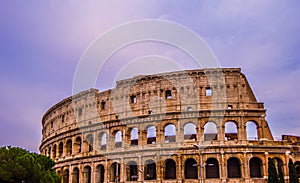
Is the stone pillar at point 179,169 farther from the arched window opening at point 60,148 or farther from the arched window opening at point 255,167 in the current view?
the arched window opening at point 60,148

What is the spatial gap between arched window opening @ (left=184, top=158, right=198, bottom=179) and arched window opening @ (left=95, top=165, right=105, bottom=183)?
8741 mm

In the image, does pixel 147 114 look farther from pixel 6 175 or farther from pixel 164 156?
pixel 6 175

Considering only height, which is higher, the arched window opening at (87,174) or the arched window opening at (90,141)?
the arched window opening at (90,141)

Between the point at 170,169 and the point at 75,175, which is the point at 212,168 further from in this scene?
the point at 75,175

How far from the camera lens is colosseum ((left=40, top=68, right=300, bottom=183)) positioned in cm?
3309

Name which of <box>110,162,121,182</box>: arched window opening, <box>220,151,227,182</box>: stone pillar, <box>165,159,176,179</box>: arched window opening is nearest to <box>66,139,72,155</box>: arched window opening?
<box>110,162,121,182</box>: arched window opening

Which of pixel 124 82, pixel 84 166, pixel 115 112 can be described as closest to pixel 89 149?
pixel 84 166

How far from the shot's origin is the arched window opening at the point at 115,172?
35312 millimetres

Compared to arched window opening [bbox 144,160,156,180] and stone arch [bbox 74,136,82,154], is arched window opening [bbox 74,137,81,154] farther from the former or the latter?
arched window opening [bbox 144,160,156,180]

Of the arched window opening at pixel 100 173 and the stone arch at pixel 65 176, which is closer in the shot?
the arched window opening at pixel 100 173

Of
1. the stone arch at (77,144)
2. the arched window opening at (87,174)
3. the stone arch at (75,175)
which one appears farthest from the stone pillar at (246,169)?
the stone arch at (77,144)

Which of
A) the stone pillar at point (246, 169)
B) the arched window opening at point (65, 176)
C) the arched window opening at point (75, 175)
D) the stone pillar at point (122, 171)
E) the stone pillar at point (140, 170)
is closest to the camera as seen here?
the stone pillar at point (246, 169)

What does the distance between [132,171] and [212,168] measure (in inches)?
300

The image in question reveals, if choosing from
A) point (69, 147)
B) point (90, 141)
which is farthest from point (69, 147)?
point (90, 141)
